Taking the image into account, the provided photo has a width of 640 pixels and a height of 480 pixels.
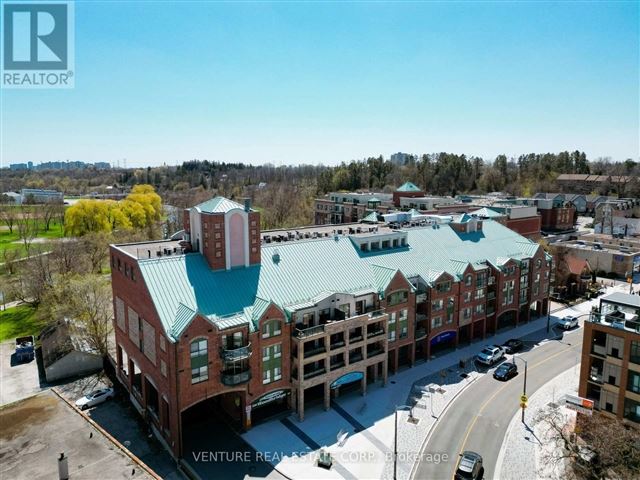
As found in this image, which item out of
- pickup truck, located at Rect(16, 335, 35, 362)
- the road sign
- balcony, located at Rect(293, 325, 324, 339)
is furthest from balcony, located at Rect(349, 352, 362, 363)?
pickup truck, located at Rect(16, 335, 35, 362)

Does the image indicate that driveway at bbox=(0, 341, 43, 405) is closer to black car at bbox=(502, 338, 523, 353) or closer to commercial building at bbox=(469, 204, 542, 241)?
black car at bbox=(502, 338, 523, 353)

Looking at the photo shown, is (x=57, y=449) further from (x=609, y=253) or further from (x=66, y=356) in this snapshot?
(x=609, y=253)

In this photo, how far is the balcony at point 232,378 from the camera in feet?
120

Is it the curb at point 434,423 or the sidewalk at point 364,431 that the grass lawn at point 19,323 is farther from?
the curb at point 434,423

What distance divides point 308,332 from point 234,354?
23.6ft

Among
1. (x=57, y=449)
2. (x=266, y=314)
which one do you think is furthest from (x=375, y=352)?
(x=57, y=449)

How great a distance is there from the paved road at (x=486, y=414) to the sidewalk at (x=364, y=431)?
43.6 inches

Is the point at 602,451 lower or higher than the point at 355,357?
lower

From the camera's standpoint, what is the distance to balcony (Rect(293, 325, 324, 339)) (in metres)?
40.2

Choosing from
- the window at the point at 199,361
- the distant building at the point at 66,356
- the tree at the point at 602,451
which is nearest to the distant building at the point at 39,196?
the distant building at the point at 66,356

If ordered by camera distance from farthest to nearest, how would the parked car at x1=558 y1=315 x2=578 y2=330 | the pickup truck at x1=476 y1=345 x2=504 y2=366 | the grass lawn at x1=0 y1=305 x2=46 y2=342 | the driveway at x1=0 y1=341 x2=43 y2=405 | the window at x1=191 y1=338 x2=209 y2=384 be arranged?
the grass lawn at x1=0 y1=305 x2=46 y2=342
the parked car at x1=558 y1=315 x2=578 y2=330
the pickup truck at x1=476 y1=345 x2=504 y2=366
the driveway at x1=0 y1=341 x2=43 y2=405
the window at x1=191 y1=338 x2=209 y2=384

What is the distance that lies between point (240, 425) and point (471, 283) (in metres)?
32.0

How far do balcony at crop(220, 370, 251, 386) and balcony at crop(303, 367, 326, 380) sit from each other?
19.8 feet

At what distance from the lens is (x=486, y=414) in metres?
41.6
